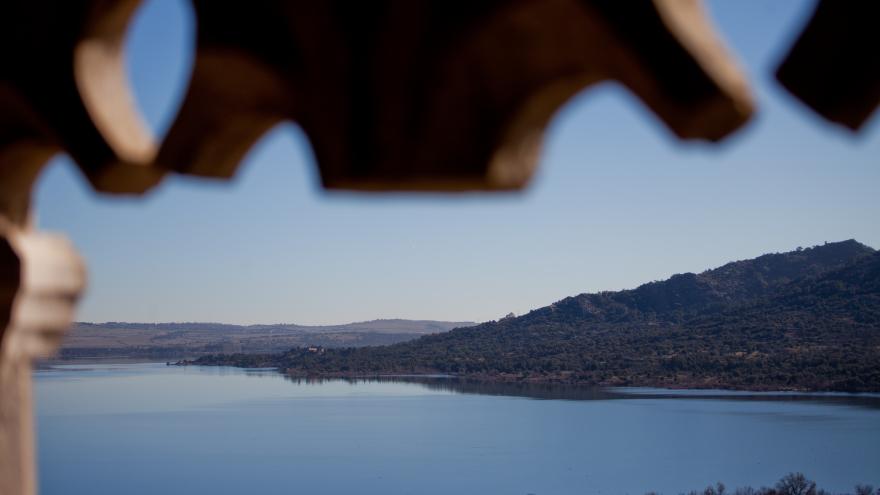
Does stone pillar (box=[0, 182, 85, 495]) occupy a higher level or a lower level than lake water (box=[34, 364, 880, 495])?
higher

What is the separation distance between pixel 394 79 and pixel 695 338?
6375 cm

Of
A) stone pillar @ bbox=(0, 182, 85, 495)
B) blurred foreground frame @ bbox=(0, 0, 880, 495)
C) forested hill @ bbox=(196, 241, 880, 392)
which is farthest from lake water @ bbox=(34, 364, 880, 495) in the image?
blurred foreground frame @ bbox=(0, 0, 880, 495)

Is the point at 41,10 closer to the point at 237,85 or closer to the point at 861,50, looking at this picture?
the point at 237,85

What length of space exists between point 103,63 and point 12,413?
86 cm

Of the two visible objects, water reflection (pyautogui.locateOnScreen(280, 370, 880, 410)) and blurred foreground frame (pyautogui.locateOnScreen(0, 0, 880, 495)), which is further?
water reflection (pyautogui.locateOnScreen(280, 370, 880, 410))

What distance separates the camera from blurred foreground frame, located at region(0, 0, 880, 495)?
105 cm

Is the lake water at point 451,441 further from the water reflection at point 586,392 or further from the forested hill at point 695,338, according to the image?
the forested hill at point 695,338

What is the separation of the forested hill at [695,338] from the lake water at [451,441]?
1800 mm

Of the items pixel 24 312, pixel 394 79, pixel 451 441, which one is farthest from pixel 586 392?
pixel 394 79

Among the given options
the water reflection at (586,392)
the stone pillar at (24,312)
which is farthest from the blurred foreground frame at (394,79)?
the water reflection at (586,392)

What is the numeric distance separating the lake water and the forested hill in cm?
180

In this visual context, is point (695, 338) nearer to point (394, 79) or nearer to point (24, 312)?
point (24, 312)

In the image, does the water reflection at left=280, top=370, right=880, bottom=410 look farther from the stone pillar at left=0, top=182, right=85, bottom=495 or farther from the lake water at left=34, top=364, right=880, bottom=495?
the stone pillar at left=0, top=182, right=85, bottom=495

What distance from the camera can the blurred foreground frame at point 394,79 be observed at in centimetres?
105
